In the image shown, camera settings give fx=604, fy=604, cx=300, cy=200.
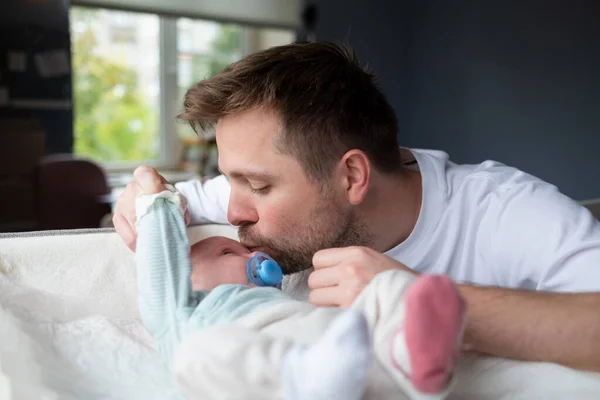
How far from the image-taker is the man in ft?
3.13

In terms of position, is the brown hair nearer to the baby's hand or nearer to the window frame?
the baby's hand

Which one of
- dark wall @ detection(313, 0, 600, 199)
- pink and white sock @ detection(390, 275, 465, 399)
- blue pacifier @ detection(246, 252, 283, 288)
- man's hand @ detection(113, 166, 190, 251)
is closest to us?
pink and white sock @ detection(390, 275, 465, 399)

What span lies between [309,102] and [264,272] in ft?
1.02

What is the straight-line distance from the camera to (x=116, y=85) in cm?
388

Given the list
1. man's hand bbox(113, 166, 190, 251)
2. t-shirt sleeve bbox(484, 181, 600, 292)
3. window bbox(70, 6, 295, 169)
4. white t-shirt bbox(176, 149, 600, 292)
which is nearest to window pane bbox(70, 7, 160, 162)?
window bbox(70, 6, 295, 169)

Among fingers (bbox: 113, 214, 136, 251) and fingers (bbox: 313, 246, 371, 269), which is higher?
fingers (bbox: 313, 246, 371, 269)

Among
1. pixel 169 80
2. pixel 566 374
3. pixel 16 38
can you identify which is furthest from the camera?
pixel 169 80

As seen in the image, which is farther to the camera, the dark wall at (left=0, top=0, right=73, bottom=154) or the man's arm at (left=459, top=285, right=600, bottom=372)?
the dark wall at (left=0, top=0, right=73, bottom=154)

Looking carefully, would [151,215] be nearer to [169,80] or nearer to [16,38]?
[16,38]

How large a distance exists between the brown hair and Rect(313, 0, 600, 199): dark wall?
2.13 metres

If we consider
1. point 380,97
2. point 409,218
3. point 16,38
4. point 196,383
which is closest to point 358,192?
point 409,218

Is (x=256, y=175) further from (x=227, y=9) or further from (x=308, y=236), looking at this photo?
(x=227, y=9)

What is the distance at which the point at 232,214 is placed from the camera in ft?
3.57

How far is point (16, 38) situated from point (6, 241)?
211 cm
